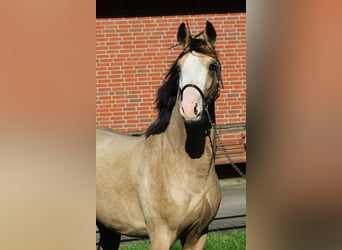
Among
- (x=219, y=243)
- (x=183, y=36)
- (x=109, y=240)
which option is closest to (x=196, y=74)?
(x=183, y=36)

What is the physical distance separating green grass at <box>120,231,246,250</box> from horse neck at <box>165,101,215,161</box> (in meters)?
1.53

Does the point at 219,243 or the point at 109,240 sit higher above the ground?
the point at 109,240

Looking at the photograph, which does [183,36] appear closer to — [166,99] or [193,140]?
[166,99]

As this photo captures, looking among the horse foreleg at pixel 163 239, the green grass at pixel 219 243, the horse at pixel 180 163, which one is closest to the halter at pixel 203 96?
the horse at pixel 180 163

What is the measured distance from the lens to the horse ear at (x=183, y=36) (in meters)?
3.30

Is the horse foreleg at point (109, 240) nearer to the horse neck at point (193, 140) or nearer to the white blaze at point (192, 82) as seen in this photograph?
the horse neck at point (193, 140)

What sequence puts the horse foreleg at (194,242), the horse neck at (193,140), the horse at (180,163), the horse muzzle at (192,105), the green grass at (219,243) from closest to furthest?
the horse muzzle at (192,105), the horse at (180,163), the horse neck at (193,140), the horse foreleg at (194,242), the green grass at (219,243)

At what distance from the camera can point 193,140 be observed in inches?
129

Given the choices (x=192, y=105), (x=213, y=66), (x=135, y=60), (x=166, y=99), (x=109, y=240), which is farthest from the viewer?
(x=135, y=60)

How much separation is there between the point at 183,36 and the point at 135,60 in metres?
3.39
